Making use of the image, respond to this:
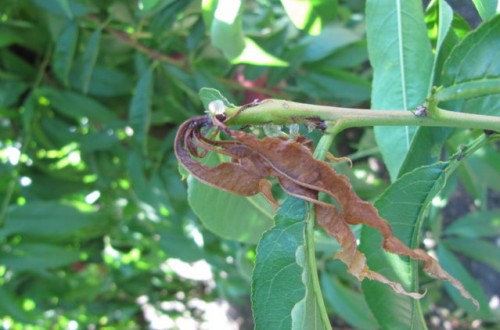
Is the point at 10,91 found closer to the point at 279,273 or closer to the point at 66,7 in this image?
the point at 66,7

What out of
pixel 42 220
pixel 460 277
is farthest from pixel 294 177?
pixel 460 277

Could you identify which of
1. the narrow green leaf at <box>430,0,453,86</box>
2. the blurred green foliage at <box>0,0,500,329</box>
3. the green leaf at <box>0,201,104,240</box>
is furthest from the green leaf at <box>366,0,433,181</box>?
the green leaf at <box>0,201,104,240</box>

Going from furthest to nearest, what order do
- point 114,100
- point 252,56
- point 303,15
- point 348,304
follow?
point 348,304, point 114,100, point 252,56, point 303,15

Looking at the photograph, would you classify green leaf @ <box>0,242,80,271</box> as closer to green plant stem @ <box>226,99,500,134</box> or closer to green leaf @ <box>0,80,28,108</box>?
green leaf @ <box>0,80,28,108</box>

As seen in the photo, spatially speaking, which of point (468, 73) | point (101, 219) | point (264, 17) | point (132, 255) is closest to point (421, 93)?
point (468, 73)

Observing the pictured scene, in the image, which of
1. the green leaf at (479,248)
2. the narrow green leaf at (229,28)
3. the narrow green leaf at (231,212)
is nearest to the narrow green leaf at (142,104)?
the narrow green leaf at (229,28)
